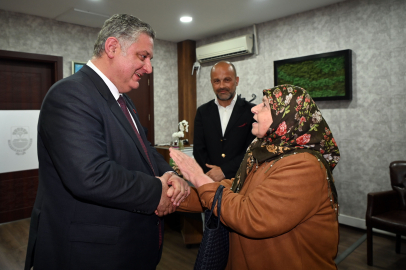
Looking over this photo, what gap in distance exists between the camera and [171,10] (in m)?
4.02

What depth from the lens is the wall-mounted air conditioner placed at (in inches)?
185

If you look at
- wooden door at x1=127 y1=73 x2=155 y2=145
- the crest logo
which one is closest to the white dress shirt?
wooden door at x1=127 y1=73 x2=155 y2=145

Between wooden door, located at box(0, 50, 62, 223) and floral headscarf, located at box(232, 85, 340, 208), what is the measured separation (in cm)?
408

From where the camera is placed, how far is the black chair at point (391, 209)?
2671 millimetres

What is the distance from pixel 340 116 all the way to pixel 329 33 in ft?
3.62

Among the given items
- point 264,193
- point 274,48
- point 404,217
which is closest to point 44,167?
point 264,193

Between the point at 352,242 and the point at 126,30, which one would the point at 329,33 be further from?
the point at 126,30

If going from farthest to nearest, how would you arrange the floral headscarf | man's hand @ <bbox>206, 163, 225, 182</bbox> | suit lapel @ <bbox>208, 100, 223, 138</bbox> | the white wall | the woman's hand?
the white wall → suit lapel @ <bbox>208, 100, 223, 138</bbox> → man's hand @ <bbox>206, 163, 225, 182</bbox> → the woman's hand → the floral headscarf

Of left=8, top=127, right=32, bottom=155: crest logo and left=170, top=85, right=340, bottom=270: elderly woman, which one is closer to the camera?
left=170, top=85, right=340, bottom=270: elderly woman

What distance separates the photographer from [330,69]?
388 cm

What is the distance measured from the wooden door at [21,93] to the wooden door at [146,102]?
4.71 feet

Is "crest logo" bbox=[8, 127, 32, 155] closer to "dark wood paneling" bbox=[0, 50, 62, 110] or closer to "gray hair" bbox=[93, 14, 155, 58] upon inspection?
"dark wood paneling" bbox=[0, 50, 62, 110]

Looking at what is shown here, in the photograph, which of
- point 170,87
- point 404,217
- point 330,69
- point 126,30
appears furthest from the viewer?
point 170,87

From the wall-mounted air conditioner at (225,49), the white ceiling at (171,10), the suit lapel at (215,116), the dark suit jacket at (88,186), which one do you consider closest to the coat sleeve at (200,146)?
the suit lapel at (215,116)
